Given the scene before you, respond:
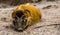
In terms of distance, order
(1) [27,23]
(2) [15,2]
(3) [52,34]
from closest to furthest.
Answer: (3) [52,34], (1) [27,23], (2) [15,2]

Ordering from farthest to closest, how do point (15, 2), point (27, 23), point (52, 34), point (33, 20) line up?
point (15, 2) < point (33, 20) < point (27, 23) < point (52, 34)

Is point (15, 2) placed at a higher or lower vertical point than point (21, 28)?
lower

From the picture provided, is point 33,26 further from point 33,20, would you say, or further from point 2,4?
point 2,4

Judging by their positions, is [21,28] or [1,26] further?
[1,26]

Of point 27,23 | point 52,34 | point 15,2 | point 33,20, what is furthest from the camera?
point 15,2

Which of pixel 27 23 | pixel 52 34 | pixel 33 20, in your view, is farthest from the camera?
pixel 33 20

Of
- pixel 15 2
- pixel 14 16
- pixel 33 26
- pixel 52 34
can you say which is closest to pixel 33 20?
pixel 33 26

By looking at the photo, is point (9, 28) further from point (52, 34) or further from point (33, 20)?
point (52, 34)

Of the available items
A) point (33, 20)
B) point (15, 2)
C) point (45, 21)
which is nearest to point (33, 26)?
point (33, 20)

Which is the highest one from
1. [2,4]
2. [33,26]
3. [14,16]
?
[14,16]
